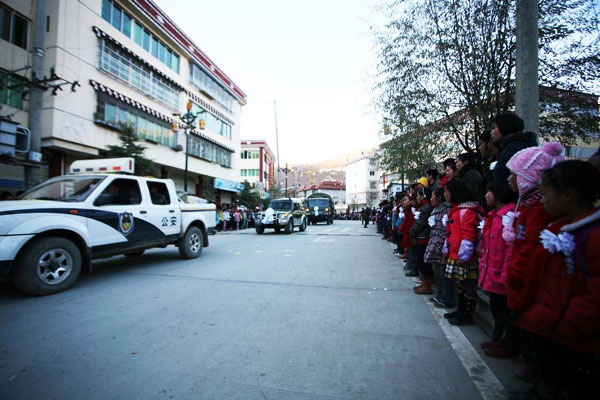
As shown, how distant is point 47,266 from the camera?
4371mm

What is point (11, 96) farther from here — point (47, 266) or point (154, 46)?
point (47, 266)

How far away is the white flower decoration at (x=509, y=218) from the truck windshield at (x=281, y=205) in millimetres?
14434

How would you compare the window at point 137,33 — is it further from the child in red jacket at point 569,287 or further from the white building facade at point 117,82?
the child in red jacket at point 569,287

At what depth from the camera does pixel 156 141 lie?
19438 mm

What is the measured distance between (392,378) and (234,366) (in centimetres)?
125

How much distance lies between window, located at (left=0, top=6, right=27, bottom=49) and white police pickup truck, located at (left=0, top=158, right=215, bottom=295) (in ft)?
35.4

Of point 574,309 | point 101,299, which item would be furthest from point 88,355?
point 574,309

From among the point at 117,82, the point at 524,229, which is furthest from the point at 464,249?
the point at 117,82

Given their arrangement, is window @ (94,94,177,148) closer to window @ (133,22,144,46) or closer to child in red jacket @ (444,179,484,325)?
window @ (133,22,144,46)

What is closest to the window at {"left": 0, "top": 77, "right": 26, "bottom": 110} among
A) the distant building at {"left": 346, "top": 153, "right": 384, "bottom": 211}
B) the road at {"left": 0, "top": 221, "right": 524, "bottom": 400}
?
the road at {"left": 0, "top": 221, "right": 524, "bottom": 400}

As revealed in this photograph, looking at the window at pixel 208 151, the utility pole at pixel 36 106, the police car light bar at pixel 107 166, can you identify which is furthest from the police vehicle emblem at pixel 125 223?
the window at pixel 208 151

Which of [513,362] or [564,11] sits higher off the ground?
[564,11]

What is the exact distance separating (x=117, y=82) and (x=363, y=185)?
6343 centimetres

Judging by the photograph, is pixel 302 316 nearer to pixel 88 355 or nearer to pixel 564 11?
pixel 88 355
